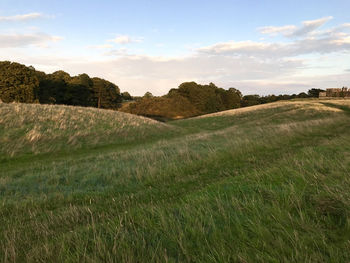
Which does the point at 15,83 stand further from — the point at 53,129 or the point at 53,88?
the point at 53,129

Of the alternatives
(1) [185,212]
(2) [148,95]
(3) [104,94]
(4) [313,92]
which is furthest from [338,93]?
(1) [185,212]

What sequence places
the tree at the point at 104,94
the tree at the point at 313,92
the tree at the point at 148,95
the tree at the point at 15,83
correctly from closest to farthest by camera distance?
the tree at the point at 15,83 → the tree at the point at 104,94 → the tree at the point at 313,92 → the tree at the point at 148,95

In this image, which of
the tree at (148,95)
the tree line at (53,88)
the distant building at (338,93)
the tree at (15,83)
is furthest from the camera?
the tree at (148,95)

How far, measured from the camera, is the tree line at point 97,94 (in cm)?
5072

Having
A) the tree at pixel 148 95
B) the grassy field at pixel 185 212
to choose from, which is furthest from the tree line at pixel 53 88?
the grassy field at pixel 185 212

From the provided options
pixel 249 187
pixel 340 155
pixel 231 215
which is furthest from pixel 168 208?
pixel 340 155

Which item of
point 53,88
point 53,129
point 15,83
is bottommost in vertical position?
point 53,129

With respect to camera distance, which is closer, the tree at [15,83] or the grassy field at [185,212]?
the grassy field at [185,212]

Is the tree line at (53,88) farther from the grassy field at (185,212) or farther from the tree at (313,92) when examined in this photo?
the tree at (313,92)

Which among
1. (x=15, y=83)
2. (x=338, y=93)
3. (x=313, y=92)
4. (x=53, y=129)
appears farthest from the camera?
(x=313, y=92)

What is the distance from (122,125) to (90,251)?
2317 cm

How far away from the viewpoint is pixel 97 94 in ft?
239

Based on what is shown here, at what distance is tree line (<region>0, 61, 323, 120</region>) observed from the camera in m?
50.7

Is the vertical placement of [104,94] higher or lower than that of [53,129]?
higher
